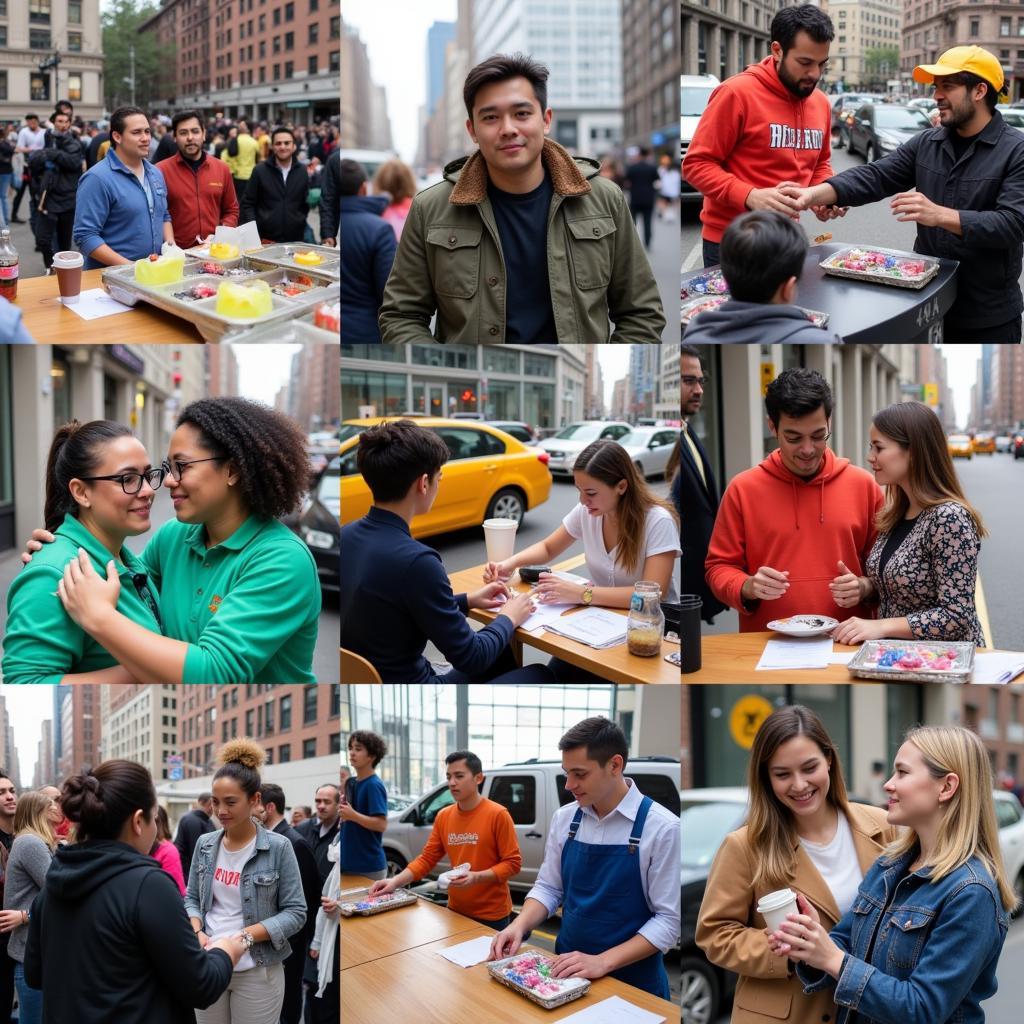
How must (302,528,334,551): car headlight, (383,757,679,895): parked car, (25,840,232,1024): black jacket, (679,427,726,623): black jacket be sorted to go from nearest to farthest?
(25,840,232,1024): black jacket, (383,757,679,895): parked car, (679,427,726,623): black jacket, (302,528,334,551): car headlight

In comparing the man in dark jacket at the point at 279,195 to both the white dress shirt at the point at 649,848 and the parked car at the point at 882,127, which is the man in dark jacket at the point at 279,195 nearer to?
the parked car at the point at 882,127

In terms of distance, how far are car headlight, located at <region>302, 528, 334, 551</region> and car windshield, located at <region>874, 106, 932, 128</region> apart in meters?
2.35

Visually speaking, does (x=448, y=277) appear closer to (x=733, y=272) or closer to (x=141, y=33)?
(x=733, y=272)

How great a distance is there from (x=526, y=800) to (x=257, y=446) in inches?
55.4

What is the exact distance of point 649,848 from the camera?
278 cm

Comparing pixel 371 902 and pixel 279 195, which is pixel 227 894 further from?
pixel 279 195

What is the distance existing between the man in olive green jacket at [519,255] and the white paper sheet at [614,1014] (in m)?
1.92

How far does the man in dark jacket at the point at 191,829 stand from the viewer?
3.35m

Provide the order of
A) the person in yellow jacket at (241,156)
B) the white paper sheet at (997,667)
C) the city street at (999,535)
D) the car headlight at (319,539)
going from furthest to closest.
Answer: the person in yellow jacket at (241,156)
the car headlight at (319,539)
the city street at (999,535)
the white paper sheet at (997,667)

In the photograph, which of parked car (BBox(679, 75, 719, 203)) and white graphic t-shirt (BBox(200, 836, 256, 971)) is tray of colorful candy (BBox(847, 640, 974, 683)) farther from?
white graphic t-shirt (BBox(200, 836, 256, 971))

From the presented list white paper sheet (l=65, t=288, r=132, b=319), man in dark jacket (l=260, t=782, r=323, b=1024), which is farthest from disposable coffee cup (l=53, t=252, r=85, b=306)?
man in dark jacket (l=260, t=782, r=323, b=1024)

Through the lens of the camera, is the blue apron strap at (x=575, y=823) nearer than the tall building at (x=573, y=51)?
Yes

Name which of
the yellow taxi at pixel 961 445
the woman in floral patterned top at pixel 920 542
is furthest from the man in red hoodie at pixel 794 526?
the yellow taxi at pixel 961 445

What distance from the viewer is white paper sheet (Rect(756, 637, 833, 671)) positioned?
2.55 m
